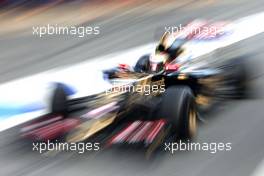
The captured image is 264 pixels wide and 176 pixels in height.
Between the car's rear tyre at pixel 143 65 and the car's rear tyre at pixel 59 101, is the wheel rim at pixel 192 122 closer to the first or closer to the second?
the car's rear tyre at pixel 143 65

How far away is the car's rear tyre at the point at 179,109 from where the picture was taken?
13.6 feet

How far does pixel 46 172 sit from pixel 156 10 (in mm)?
6659

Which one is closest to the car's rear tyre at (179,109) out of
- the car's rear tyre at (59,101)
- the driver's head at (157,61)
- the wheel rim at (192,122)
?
the wheel rim at (192,122)

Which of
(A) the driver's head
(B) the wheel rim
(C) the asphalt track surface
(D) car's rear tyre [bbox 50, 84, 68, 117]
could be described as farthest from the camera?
(A) the driver's head

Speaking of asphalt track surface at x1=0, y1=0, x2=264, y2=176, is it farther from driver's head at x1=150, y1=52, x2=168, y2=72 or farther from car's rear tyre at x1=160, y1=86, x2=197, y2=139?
driver's head at x1=150, y1=52, x2=168, y2=72

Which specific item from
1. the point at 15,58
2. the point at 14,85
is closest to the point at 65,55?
the point at 15,58

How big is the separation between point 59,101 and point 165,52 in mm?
821

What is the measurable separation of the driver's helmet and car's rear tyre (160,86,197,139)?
363 millimetres

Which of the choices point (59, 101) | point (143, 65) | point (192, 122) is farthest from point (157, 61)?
point (59, 101)

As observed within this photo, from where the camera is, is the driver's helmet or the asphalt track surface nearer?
the asphalt track surface

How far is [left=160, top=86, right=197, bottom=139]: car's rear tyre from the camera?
4148mm

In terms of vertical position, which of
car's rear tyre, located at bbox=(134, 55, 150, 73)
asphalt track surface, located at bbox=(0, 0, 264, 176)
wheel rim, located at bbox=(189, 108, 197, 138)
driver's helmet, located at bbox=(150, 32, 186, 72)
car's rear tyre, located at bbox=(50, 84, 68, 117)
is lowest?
asphalt track surface, located at bbox=(0, 0, 264, 176)

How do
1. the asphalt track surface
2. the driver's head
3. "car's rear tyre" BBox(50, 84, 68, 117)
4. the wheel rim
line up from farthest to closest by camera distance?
the driver's head, "car's rear tyre" BBox(50, 84, 68, 117), the wheel rim, the asphalt track surface

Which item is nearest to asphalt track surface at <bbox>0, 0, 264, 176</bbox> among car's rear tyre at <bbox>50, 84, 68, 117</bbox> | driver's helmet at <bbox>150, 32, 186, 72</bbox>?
car's rear tyre at <bbox>50, 84, 68, 117</bbox>
